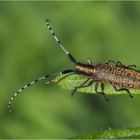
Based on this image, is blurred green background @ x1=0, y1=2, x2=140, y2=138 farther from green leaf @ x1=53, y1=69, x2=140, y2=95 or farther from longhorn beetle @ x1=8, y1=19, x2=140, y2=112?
green leaf @ x1=53, y1=69, x2=140, y2=95

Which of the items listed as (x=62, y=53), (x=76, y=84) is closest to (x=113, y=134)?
(x=76, y=84)

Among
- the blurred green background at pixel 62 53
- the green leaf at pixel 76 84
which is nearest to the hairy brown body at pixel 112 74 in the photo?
the green leaf at pixel 76 84

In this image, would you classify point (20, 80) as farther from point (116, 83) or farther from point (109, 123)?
point (116, 83)

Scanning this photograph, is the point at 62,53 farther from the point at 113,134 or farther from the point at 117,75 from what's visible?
the point at 113,134

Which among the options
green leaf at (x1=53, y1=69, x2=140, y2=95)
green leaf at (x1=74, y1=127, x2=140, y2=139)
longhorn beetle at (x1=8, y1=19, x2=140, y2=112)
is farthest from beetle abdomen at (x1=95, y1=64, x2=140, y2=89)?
green leaf at (x1=74, y1=127, x2=140, y2=139)

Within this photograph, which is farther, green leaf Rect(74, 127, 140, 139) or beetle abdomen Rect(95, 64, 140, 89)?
beetle abdomen Rect(95, 64, 140, 89)

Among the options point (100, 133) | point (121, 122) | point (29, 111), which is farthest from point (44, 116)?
point (100, 133)
